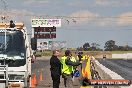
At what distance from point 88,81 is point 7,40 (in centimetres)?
510

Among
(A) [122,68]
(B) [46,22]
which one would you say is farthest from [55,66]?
(B) [46,22]

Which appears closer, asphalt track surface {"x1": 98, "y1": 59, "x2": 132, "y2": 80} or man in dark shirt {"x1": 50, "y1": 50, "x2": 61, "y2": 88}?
man in dark shirt {"x1": 50, "y1": 50, "x2": 61, "y2": 88}

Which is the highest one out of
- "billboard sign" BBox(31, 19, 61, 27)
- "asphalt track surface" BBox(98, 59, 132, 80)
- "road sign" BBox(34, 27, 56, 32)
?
"billboard sign" BBox(31, 19, 61, 27)

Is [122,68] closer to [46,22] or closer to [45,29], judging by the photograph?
[45,29]

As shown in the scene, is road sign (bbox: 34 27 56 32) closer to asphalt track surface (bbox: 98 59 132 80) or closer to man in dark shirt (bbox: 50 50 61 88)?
asphalt track surface (bbox: 98 59 132 80)

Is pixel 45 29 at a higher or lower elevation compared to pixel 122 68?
higher

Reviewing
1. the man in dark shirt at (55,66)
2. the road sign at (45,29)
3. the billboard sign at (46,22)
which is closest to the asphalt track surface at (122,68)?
the man in dark shirt at (55,66)

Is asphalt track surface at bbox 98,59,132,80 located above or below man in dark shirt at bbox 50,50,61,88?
below

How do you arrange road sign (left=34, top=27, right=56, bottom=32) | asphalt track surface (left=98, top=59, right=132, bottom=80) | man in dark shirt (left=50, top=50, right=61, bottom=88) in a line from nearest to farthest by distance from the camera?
man in dark shirt (left=50, top=50, right=61, bottom=88)
asphalt track surface (left=98, top=59, right=132, bottom=80)
road sign (left=34, top=27, right=56, bottom=32)

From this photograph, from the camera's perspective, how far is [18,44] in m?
17.8

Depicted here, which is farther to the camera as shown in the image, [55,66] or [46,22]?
[46,22]

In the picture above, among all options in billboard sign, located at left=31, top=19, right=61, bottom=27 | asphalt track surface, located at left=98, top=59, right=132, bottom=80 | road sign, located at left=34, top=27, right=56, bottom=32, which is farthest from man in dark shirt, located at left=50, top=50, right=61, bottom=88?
billboard sign, located at left=31, top=19, right=61, bottom=27

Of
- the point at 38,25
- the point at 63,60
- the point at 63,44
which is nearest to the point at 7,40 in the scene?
the point at 63,60

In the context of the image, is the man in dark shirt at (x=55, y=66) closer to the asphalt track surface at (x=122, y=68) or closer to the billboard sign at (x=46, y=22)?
the asphalt track surface at (x=122, y=68)
